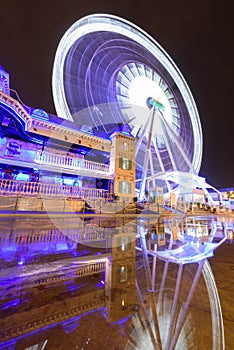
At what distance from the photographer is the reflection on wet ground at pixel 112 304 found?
121 centimetres

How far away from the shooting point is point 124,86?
22797mm

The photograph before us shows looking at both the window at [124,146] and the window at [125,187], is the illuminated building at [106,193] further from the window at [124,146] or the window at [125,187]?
the window at [124,146]

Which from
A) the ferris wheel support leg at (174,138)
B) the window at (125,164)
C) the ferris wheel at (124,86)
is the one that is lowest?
the window at (125,164)

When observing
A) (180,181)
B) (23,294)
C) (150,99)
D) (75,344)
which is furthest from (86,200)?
(180,181)

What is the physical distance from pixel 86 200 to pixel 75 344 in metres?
11.7

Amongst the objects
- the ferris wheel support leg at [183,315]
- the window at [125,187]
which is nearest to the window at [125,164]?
the window at [125,187]

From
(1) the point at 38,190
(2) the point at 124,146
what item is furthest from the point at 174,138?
(1) the point at 38,190

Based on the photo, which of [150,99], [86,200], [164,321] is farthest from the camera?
[150,99]

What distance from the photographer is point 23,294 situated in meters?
1.83

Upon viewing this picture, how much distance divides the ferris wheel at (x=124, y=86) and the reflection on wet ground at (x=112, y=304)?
58.5ft

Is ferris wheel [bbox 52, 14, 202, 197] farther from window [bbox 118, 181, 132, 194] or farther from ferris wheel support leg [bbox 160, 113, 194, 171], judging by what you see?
window [bbox 118, 181, 132, 194]

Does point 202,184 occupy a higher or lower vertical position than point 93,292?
higher

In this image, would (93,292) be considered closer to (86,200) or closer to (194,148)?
(86,200)

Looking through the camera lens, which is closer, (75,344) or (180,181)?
(75,344)
